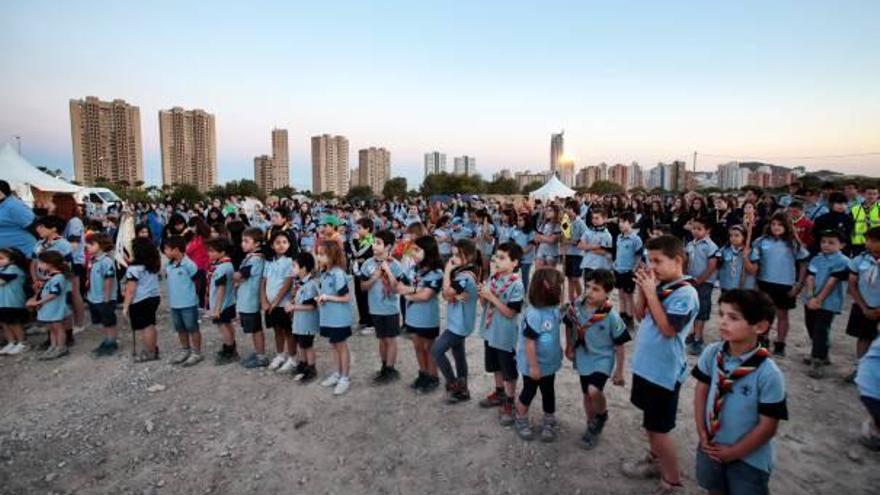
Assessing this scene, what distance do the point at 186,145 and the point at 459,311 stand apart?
276 feet

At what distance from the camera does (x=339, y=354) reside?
513 cm

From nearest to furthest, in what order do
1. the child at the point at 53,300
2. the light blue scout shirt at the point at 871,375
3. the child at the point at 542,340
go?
1. the light blue scout shirt at the point at 871,375
2. the child at the point at 542,340
3. the child at the point at 53,300

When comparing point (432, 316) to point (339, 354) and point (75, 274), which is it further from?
point (75, 274)

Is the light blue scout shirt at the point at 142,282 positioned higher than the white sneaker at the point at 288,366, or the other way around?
the light blue scout shirt at the point at 142,282

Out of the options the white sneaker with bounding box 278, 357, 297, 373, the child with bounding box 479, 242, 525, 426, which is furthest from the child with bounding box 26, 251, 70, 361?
the child with bounding box 479, 242, 525, 426

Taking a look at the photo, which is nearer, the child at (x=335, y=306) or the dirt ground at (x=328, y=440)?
the dirt ground at (x=328, y=440)

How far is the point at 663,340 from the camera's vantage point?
3.12m

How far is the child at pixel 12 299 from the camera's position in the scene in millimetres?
6160

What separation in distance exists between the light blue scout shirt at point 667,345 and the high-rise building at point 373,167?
328 ft

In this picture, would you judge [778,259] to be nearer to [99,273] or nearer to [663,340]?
[663,340]

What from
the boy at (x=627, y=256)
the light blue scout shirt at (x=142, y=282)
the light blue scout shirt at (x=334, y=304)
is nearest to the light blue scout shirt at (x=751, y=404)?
the light blue scout shirt at (x=334, y=304)

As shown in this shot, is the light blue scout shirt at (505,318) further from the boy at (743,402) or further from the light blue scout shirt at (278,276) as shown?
the light blue scout shirt at (278,276)

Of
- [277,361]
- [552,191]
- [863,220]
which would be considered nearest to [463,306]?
[277,361]

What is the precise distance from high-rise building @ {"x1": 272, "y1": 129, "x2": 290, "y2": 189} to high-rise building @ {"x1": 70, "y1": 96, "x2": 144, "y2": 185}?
1088 inches
